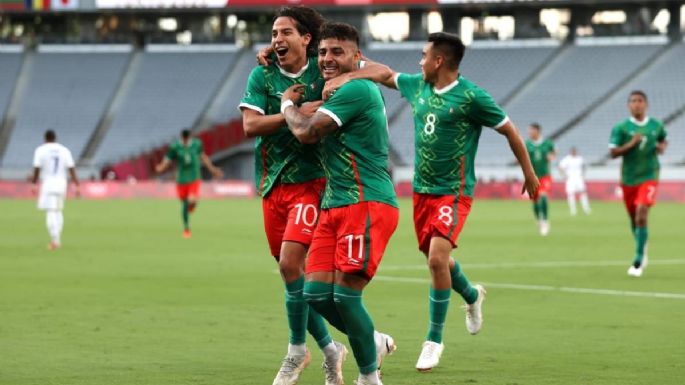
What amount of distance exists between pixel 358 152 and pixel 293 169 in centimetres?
94

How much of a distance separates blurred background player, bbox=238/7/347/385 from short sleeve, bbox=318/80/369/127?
60 cm

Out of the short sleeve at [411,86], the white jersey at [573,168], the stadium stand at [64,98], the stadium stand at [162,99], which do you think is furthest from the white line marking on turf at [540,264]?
the stadium stand at [64,98]

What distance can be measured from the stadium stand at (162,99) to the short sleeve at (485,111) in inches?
2324

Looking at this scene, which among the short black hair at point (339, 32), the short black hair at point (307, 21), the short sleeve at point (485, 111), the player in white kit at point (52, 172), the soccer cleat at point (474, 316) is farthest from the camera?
the player in white kit at point (52, 172)

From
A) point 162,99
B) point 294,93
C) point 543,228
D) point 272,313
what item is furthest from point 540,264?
point 162,99

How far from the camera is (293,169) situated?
9523 mm

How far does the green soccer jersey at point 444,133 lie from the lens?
1097 centimetres

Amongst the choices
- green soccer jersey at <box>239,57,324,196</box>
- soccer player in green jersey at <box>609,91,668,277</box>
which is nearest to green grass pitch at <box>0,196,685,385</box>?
soccer player in green jersey at <box>609,91,668,277</box>

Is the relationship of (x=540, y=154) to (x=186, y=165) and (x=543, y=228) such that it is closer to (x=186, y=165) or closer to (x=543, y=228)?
(x=543, y=228)

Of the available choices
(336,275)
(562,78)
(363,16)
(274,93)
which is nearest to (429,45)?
(274,93)

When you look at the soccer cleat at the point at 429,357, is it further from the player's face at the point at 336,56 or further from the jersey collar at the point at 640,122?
the jersey collar at the point at 640,122

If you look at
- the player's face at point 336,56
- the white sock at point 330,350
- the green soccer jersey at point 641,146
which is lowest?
the green soccer jersey at point 641,146

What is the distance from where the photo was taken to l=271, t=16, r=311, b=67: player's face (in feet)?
30.2

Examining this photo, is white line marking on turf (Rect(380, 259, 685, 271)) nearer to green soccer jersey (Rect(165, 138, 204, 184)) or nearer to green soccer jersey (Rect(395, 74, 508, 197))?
green soccer jersey (Rect(395, 74, 508, 197))
